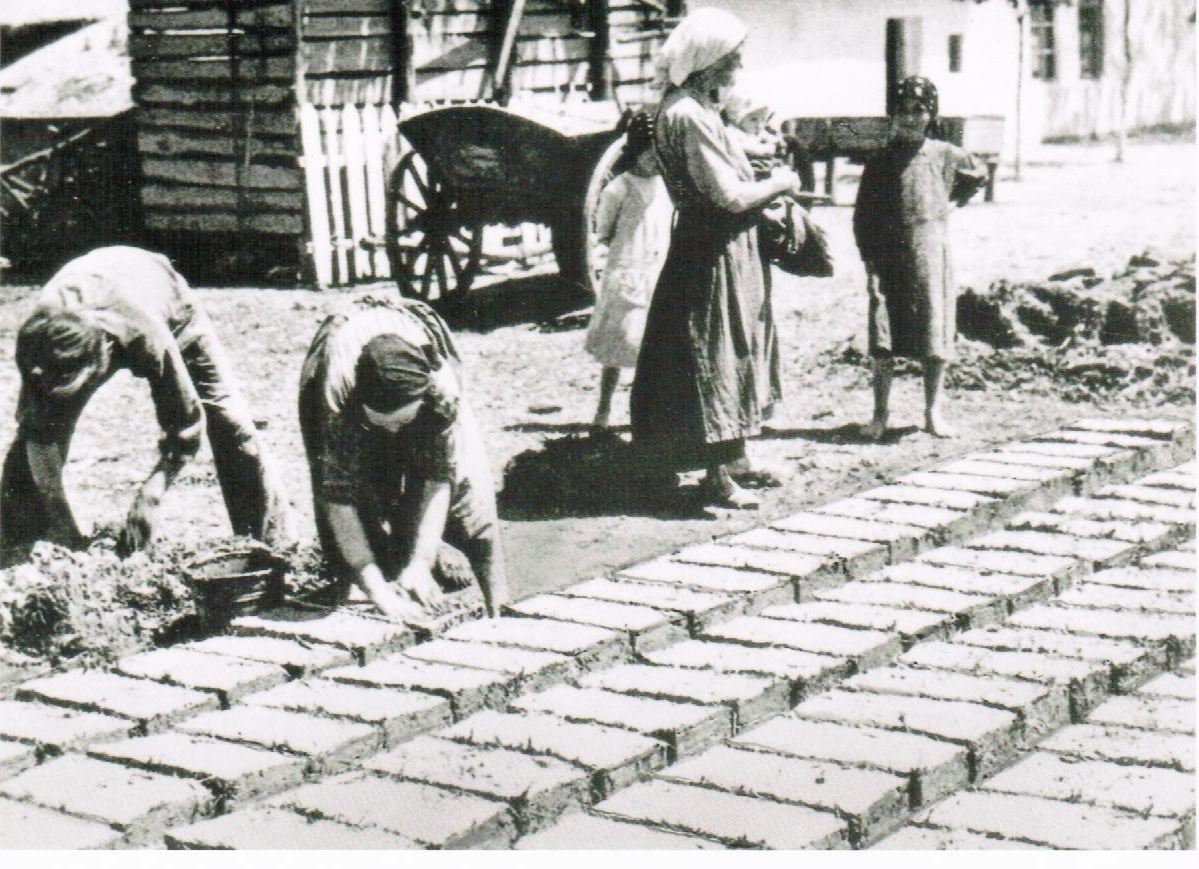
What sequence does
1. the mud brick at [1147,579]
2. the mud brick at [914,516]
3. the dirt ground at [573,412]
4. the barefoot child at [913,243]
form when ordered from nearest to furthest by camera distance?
the mud brick at [1147,579] < the mud brick at [914,516] < the dirt ground at [573,412] < the barefoot child at [913,243]

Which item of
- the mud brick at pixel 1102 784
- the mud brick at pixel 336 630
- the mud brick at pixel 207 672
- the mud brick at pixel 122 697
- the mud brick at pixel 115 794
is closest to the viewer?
the mud brick at pixel 115 794

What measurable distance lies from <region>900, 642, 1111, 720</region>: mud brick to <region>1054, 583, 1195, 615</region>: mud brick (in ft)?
1.55

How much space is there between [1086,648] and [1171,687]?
0.70 feet

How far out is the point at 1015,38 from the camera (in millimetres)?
22969

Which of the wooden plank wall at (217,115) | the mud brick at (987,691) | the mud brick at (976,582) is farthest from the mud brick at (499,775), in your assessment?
the wooden plank wall at (217,115)

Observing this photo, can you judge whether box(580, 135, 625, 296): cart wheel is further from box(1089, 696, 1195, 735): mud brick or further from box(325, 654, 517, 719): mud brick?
box(1089, 696, 1195, 735): mud brick

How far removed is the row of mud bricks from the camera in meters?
3.26

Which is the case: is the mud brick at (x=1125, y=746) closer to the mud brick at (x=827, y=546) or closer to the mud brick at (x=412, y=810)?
the mud brick at (x=827, y=546)

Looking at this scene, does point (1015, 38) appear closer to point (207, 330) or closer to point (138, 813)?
point (207, 330)

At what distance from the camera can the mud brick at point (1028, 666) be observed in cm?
393

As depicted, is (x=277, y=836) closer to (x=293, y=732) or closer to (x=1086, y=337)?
(x=293, y=732)

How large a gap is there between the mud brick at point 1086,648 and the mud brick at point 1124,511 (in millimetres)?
1189

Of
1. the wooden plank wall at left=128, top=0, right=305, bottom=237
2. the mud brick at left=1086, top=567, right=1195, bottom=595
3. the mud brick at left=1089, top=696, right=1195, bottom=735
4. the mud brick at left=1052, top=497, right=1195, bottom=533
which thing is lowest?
the mud brick at left=1089, top=696, right=1195, bottom=735

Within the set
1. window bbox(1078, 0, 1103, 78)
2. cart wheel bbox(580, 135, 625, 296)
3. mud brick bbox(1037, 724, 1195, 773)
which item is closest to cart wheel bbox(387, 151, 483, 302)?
cart wheel bbox(580, 135, 625, 296)
